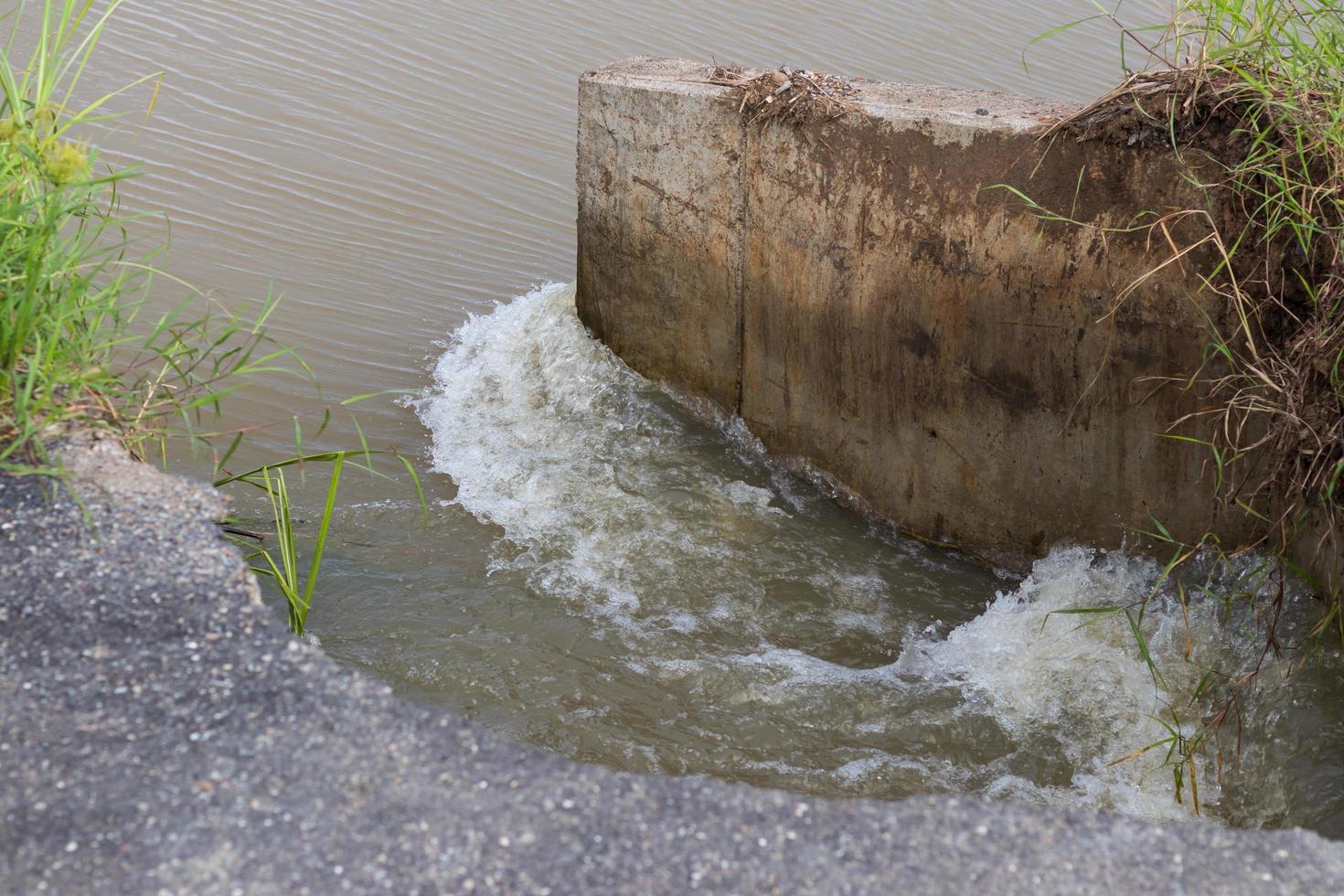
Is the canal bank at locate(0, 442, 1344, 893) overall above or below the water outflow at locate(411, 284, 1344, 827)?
above

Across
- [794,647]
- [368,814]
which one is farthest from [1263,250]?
[368,814]

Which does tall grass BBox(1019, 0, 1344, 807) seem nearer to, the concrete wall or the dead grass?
the concrete wall

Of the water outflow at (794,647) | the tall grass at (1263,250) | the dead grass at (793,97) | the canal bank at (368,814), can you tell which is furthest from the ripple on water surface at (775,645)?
the canal bank at (368,814)

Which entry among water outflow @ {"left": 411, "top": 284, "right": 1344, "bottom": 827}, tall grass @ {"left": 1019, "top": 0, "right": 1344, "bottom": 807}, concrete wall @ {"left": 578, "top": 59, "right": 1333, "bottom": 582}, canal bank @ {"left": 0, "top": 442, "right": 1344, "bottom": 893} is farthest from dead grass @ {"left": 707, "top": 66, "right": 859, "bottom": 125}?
canal bank @ {"left": 0, "top": 442, "right": 1344, "bottom": 893}

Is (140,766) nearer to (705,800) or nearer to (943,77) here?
(705,800)

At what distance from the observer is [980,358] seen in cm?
397

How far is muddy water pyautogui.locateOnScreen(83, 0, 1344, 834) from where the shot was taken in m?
3.33

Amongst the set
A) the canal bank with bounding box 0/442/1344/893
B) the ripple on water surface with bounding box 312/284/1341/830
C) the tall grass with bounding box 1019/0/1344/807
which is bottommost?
the ripple on water surface with bounding box 312/284/1341/830

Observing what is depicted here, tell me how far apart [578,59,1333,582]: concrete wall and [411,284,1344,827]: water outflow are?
0.24m

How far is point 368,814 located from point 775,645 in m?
2.16

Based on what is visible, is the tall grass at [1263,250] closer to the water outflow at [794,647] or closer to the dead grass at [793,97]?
the water outflow at [794,647]

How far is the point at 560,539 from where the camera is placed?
4137 mm

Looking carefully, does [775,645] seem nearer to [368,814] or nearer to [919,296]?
[919,296]

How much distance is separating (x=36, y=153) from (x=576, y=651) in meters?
1.93
